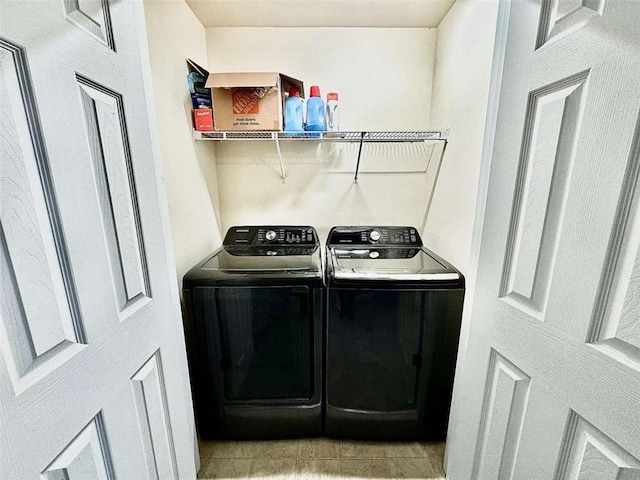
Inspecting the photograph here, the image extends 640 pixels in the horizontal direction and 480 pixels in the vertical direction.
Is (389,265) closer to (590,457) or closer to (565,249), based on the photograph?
(565,249)

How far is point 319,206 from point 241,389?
1256 millimetres

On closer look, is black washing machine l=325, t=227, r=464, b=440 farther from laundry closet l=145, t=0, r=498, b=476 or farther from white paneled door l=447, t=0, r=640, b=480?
white paneled door l=447, t=0, r=640, b=480

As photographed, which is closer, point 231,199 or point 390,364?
point 390,364

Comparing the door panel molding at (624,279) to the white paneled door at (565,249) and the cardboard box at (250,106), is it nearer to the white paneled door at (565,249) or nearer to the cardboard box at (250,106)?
the white paneled door at (565,249)

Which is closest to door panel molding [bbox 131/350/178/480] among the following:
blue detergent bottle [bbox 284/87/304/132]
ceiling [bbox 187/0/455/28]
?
blue detergent bottle [bbox 284/87/304/132]

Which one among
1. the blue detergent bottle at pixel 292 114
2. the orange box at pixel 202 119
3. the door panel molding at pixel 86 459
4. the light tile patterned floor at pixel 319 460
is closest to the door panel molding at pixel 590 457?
the light tile patterned floor at pixel 319 460

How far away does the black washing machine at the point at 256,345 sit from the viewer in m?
1.35

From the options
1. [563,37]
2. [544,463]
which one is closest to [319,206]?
[563,37]

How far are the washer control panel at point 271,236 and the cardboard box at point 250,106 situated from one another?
673 millimetres

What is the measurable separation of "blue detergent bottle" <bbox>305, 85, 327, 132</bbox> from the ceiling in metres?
0.43

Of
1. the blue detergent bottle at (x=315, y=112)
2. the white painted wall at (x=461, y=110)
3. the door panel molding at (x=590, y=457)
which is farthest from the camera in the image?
the blue detergent bottle at (x=315, y=112)

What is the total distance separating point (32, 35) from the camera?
0.52 m

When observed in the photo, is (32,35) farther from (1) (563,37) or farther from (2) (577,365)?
(2) (577,365)

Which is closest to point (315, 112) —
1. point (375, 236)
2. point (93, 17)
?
point (375, 236)
